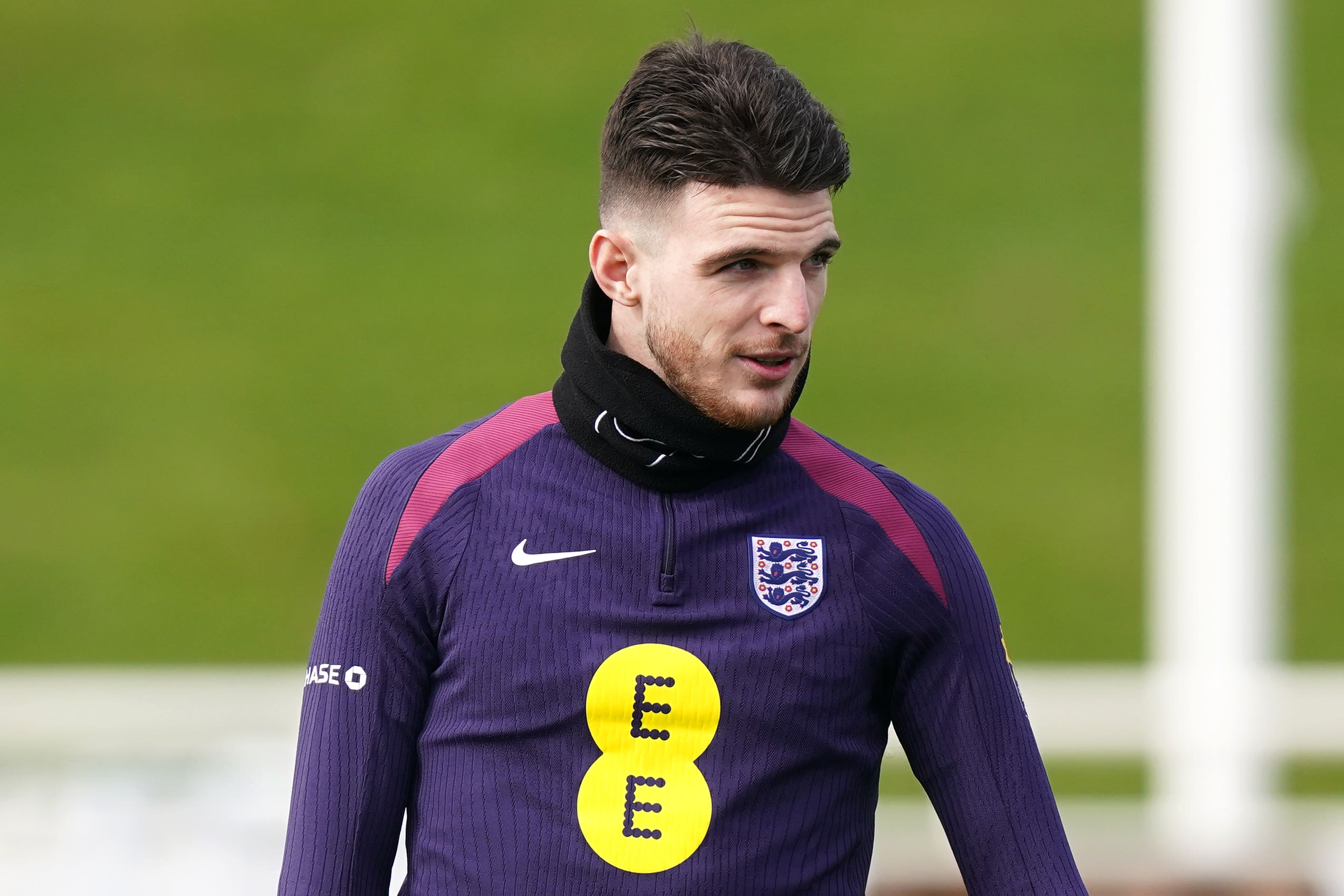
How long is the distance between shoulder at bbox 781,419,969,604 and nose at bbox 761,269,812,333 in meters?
0.24

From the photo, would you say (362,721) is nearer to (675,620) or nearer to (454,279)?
(675,620)

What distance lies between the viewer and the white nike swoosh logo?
225cm

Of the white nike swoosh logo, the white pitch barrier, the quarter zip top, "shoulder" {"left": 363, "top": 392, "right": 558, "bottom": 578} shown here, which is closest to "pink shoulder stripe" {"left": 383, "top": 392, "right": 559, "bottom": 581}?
"shoulder" {"left": 363, "top": 392, "right": 558, "bottom": 578}

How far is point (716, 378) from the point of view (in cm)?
222

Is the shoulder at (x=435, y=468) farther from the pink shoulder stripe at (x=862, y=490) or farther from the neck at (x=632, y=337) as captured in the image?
the pink shoulder stripe at (x=862, y=490)

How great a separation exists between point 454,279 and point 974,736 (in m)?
14.1

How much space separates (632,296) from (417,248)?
47.1ft

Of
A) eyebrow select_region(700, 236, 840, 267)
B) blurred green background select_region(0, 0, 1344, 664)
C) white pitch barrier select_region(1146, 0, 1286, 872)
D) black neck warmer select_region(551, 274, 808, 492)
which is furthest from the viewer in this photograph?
blurred green background select_region(0, 0, 1344, 664)

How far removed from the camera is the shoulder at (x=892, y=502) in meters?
2.29

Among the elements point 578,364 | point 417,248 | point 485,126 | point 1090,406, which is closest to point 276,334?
point 417,248

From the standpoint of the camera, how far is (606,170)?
2.33 m

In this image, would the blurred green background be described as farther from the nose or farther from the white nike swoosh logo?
the nose

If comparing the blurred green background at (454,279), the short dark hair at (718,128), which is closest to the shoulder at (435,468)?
the short dark hair at (718,128)

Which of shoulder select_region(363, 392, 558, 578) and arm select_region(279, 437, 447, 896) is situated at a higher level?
shoulder select_region(363, 392, 558, 578)
